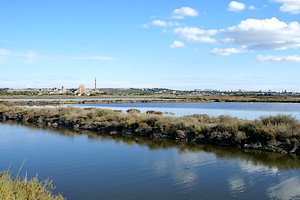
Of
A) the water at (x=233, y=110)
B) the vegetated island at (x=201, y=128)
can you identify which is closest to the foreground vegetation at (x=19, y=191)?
the vegetated island at (x=201, y=128)

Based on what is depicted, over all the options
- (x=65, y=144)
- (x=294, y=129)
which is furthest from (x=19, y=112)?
(x=294, y=129)

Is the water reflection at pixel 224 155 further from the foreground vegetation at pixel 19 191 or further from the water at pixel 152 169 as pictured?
the foreground vegetation at pixel 19 191

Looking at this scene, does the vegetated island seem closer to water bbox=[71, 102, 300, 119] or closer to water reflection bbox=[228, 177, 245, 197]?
water reflection bbox=[228, 177, 245, 197]

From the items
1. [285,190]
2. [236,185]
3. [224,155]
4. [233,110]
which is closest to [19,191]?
[236,185]

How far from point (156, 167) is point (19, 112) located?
34911mm

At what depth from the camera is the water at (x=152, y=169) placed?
13.4 metres

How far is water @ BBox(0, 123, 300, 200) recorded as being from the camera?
13.4 m

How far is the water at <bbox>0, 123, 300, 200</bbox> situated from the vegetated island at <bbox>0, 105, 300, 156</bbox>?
1.61m

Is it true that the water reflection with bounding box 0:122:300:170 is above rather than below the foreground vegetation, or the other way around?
below

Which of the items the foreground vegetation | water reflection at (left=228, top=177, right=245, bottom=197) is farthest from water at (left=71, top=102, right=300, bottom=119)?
the foreground vegetation

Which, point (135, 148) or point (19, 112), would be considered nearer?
point (135, 148)

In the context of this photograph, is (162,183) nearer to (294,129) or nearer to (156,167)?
(156,167)

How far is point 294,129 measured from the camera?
23.1 m

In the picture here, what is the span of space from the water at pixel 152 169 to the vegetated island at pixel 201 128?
1.61 metres
